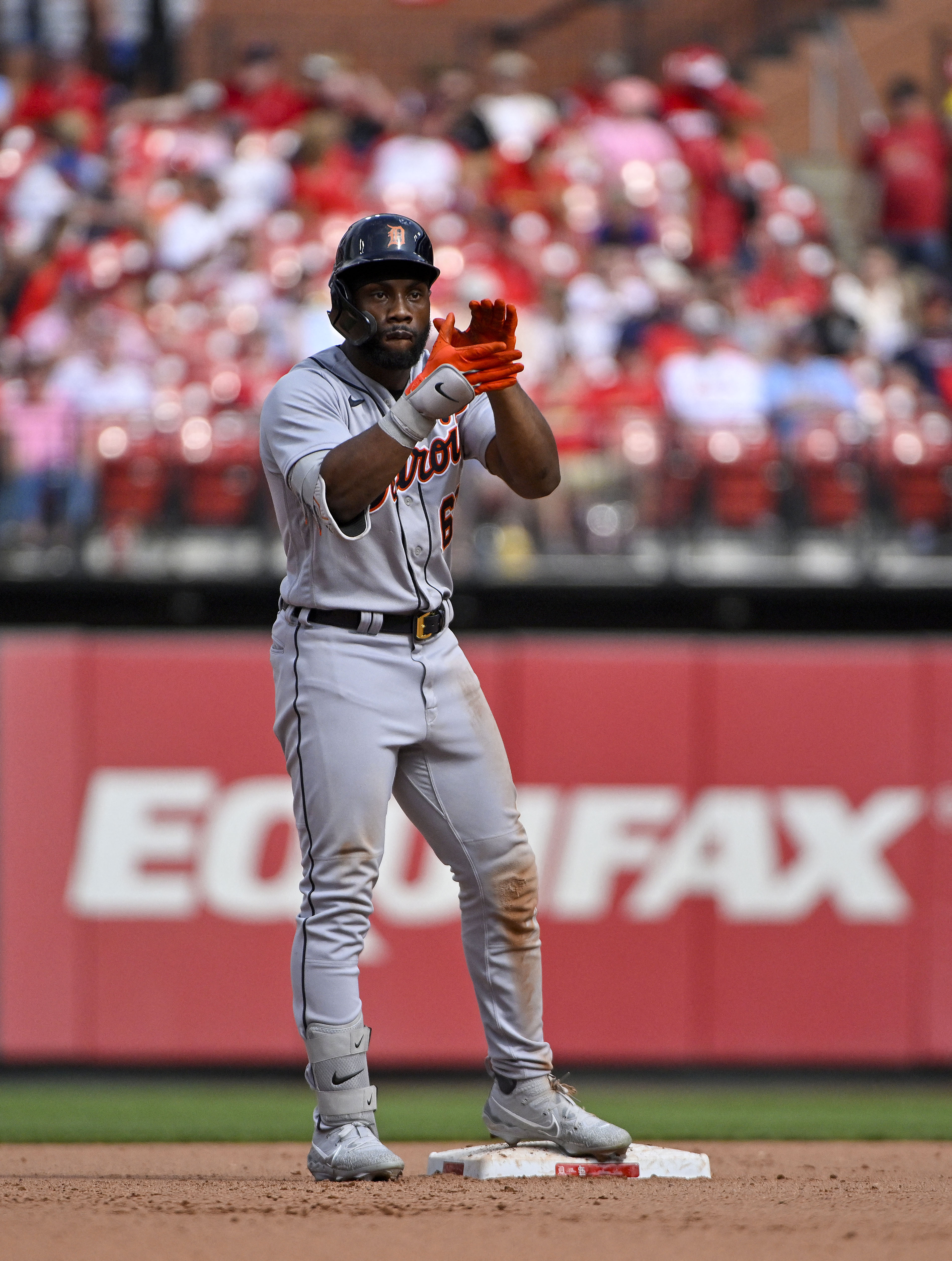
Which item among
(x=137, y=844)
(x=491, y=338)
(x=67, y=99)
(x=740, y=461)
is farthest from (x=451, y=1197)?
(x=67, y=99)

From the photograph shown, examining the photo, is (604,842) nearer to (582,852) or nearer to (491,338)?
(582,852)

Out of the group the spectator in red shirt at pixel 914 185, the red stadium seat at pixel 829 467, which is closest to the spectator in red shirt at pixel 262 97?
the spectator in red shirt at pixel 914 185

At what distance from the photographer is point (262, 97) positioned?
42.1ft

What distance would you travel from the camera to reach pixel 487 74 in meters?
13.8

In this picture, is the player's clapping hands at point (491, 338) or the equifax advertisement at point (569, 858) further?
the equifax advertisement at point (569, 858)

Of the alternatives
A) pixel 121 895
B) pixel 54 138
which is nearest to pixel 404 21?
pixel 54 138

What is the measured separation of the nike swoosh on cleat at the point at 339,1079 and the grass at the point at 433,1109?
204 cm

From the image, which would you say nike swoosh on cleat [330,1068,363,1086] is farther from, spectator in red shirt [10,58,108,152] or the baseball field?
spectator in red shirt [10,58,108,152]

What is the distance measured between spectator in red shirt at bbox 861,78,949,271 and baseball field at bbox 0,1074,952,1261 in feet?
22.3

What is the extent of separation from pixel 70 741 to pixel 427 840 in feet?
15.4

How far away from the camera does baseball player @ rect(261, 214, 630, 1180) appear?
4.00m

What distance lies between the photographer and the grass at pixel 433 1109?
620cm

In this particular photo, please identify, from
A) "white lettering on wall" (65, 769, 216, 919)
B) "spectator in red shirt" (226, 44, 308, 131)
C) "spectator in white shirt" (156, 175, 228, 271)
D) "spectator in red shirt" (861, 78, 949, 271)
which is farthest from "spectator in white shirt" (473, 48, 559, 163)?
"white lettering on wall" (65, 769, 216, 919)

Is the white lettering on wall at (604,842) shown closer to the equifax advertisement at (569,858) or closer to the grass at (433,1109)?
the equifax advertisement at (569,858)
